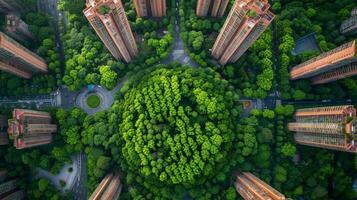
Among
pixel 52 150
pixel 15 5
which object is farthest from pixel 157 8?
pixel 52 150

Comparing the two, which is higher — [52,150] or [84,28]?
[84,28]

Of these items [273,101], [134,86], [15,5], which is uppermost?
[15,5]

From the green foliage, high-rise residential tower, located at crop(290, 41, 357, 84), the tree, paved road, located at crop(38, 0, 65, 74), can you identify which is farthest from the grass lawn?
high-rise residential tower, located at crop(290, 41, 357, 84)

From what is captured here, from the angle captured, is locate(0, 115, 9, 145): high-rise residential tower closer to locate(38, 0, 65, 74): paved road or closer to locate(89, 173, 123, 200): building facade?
locate(38, 0, 65, 74): paved road

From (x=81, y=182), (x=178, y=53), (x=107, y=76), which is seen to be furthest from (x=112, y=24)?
(x=81, y=182)

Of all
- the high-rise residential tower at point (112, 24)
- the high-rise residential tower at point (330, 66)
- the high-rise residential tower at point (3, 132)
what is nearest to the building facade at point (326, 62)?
the high-rise residential tower at point (330, 66)

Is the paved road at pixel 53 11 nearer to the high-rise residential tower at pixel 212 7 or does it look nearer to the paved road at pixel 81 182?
the paved road at pixel 81 182

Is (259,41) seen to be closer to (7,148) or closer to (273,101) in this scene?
(273,101)

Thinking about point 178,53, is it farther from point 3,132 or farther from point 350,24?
point 3,132
